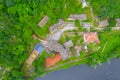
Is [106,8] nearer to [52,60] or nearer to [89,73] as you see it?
[89,73]

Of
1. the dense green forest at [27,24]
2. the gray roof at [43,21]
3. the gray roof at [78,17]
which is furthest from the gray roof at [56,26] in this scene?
the gray roof at [78,17]

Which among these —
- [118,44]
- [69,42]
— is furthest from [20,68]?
[118,44]

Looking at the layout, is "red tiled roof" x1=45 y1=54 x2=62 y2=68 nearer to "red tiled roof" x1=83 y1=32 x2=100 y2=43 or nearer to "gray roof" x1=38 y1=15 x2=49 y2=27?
"red tiled roof" x1=83 y1=32 x2=100 y2=43

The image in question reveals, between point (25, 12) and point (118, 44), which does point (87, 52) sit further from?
point (25, 12)

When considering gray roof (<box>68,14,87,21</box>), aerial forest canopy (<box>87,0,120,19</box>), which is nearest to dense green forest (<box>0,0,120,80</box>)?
aerial forest canopy (<box>87,0,120,19</box>)

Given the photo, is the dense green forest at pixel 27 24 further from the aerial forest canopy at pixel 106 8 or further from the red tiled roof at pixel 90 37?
the red tiled roof at pixel 90 37

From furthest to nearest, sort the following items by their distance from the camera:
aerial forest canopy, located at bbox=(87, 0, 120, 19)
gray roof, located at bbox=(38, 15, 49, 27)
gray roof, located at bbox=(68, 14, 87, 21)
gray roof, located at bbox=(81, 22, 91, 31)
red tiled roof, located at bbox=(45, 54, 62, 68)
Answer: red tiled roof, located at bbox=(45, 54, 62, 68)
gray roof, located at bbox=(81, 22, 91, 31)
gray roof, located at bbox=(68, 14, 87, 21)
gray roof, located at bbox=(38, 15, 49, 27)
aerial forest canopy, located at bbox=(87, 0, 120, 19)
